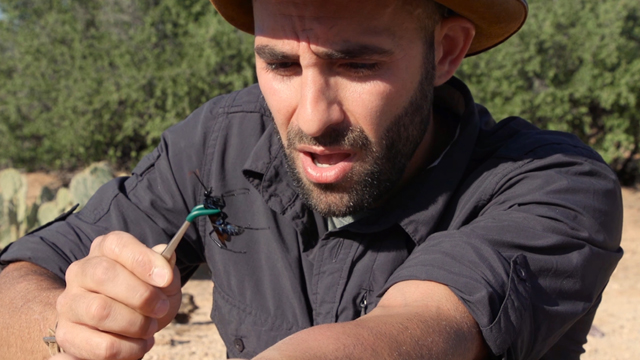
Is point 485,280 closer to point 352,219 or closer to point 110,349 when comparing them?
point 352,219

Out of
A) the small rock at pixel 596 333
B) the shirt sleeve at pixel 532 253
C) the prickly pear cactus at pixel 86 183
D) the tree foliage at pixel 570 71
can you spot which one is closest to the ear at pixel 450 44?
the shirt sleeve at pixel 532 253

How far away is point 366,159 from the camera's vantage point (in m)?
2.09

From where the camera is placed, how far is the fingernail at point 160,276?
1533mm

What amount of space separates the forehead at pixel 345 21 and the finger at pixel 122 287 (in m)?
0.85

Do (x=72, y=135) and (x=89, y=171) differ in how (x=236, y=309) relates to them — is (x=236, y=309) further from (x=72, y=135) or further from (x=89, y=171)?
(x=72, y=135)

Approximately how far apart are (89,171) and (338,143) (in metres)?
5.32

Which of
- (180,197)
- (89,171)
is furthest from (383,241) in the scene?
(89,171)

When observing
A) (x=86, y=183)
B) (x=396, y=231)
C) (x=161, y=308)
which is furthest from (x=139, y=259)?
(x=86, y=183)

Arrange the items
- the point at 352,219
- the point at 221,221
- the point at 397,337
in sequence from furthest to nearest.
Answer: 1. the point at 221,221
2. the point at 352,219
3. the point at 397,337

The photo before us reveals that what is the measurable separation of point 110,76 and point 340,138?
33.6 feet

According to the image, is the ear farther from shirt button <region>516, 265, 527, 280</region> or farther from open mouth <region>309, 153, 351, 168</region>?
shirt button <region>516, 265, 527, 280</region>

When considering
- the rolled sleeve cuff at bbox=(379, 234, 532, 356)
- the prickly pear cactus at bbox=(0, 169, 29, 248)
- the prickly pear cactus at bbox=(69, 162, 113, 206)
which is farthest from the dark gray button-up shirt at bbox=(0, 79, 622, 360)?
the prickly pear cactus at bbox=(0, 169, 29, 248)

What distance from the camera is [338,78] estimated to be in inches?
79.4

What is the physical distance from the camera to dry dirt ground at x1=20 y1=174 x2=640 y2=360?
14.8 feet
